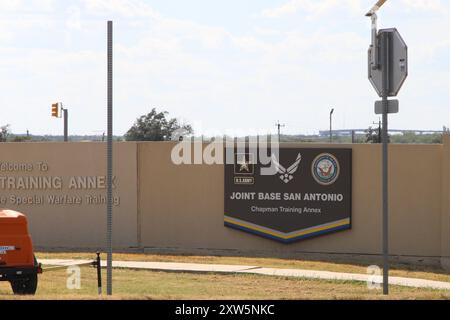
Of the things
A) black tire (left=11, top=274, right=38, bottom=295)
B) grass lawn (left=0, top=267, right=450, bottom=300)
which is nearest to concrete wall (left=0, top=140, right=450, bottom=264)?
grass lawn (left=0, top=267, right=450, bottom=300)

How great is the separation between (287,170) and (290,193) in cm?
61

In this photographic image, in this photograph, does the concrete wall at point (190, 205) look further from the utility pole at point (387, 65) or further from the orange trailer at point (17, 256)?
the orange trailer at point (17, 256)

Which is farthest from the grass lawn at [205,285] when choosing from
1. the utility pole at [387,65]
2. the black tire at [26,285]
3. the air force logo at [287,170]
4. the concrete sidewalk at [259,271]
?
the air force logo at [287,170]

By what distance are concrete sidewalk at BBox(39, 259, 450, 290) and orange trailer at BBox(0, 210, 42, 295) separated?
180 inches

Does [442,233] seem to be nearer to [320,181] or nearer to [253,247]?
[320,181]

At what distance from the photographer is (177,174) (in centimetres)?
2514

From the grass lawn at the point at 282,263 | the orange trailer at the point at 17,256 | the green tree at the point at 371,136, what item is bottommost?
the grass lawn at the point at 282,263

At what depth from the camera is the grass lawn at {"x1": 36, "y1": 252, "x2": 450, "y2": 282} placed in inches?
846

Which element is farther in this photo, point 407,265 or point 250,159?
point 250,159

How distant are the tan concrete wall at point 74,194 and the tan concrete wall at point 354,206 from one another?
16.8 inches

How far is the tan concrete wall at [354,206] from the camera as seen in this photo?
77.0 feet

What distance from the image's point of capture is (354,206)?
24031 mm

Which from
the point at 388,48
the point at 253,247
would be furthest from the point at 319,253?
the point at 388,48
